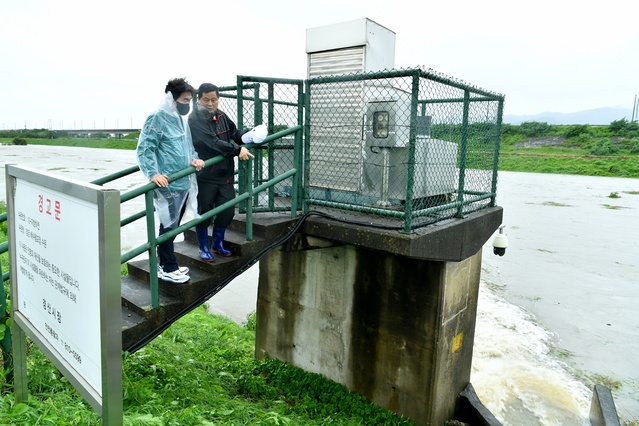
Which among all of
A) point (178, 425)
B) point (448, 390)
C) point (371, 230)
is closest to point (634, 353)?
point (448, 390)

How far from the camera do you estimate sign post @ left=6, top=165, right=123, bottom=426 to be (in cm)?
171

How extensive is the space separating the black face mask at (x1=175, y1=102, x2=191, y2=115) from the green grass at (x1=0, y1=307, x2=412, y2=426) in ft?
6.04

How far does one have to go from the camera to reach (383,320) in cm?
481

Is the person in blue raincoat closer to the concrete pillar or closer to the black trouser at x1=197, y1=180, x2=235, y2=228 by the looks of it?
the black trouser at x1=197, y1=180, x2=235, y2=228

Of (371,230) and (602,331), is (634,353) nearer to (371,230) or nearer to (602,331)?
(602,331)

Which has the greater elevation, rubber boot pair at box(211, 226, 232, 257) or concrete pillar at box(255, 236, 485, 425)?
rubber boot pair at box(211, 226, 232, 257)

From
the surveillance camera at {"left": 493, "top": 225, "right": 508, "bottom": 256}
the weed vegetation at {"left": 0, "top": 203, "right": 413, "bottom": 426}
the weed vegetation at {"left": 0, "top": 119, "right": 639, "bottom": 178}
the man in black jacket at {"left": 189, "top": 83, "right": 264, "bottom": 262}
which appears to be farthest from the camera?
A: the weed vegetation at {"left": 0, "top": 119, "right": 639, "bottom": 178}

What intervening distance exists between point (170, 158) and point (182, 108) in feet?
→ 1.32

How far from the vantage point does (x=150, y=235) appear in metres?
3.22

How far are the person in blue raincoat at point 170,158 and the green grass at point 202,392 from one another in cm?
79

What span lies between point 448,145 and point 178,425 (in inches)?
147

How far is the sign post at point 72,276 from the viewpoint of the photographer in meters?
1.71

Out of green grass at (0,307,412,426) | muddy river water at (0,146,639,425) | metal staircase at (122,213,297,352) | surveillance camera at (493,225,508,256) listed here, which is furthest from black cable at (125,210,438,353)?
surveillance camera at (493,225,508,256)

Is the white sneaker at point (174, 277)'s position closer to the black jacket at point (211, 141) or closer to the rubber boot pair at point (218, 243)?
the rubber boot pair at point (218, 243)
